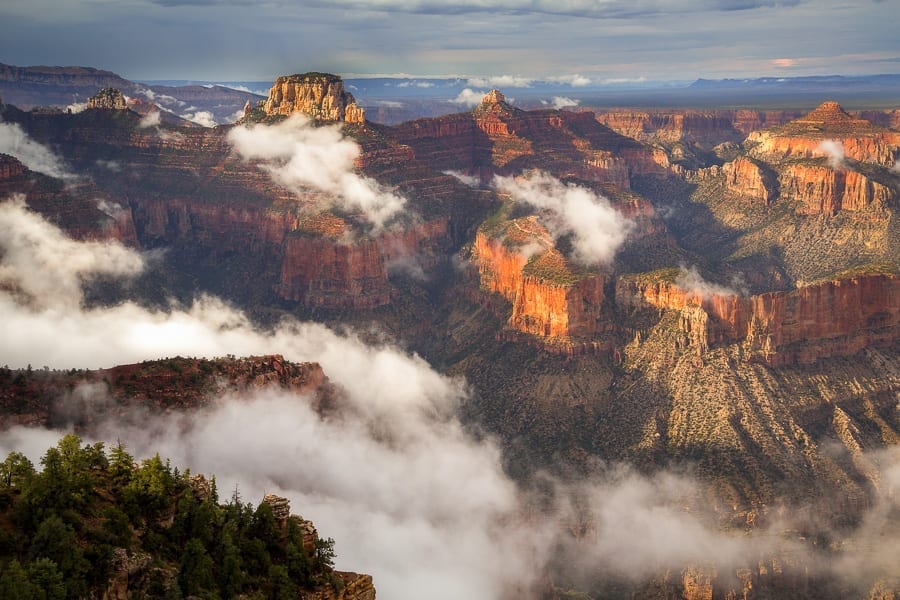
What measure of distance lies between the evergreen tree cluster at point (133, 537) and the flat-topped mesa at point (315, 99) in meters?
136

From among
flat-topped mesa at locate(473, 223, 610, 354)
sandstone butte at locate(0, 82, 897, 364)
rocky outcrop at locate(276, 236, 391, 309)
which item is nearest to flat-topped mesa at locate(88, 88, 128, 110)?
sandstone butte at locate(0, 82, 897, 364)

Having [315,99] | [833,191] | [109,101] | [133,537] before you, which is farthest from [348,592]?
[109,101]

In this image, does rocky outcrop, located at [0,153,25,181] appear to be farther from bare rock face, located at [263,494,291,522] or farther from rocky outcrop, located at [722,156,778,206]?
rocky outcrop, located at [722,156,778,206]

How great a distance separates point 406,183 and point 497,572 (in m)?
95.3

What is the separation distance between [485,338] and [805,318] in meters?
39.0

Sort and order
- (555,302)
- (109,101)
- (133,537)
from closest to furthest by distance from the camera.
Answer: (133,537) < (555,302) < (109,101)

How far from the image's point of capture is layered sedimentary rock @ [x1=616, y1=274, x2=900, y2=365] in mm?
104562

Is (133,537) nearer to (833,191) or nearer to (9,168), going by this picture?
(9,168)

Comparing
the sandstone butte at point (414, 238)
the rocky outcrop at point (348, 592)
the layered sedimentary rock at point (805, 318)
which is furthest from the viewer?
the sandstone butte at point (414, 238)

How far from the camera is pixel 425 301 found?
148250 mm

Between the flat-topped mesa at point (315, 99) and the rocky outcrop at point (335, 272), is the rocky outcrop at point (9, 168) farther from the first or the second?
the flat-topped mesa at point (315, 99)

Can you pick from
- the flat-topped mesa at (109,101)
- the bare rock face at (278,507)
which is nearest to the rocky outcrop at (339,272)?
the flat-topped mesa at (109,101)

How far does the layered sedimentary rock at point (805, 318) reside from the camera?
105m

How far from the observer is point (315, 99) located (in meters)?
176
